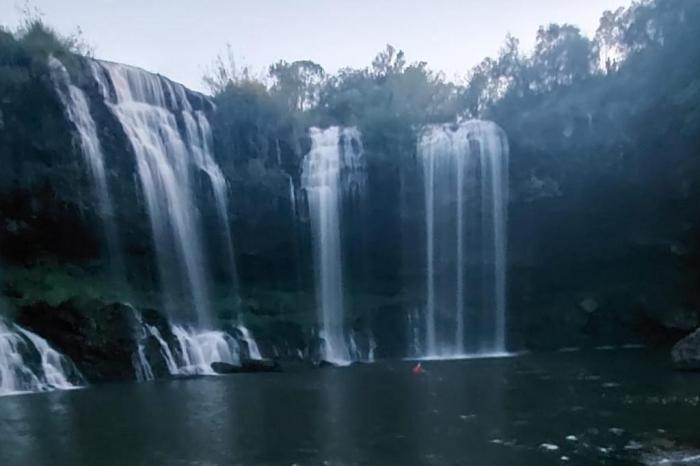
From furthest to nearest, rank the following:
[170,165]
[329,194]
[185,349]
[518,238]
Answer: [518,238], [329,194], [170,165], [185,349]

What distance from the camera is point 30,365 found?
70.6 feet

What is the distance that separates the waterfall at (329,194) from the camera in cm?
3222

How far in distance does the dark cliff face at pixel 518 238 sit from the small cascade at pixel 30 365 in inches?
227

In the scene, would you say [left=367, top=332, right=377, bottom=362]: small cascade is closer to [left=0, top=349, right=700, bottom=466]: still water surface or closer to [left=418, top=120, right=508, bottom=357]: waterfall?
→ [left=418, top=120, right=508, bottom=357]: waterfall

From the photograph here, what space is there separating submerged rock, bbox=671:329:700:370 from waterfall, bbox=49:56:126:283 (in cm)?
1898

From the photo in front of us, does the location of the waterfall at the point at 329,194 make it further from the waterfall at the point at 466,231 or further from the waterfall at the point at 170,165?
the waterfall at the point at 170,165

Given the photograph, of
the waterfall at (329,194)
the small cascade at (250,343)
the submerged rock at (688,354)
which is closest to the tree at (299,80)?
the waterfall at (329,194)

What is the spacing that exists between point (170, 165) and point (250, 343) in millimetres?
7589

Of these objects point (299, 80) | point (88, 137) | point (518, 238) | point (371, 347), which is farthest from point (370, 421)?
point (299, 80)

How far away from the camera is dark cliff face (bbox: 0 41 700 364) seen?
3116cm

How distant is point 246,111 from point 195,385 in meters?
14.1

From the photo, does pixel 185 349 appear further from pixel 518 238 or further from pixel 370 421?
pixel 518 238

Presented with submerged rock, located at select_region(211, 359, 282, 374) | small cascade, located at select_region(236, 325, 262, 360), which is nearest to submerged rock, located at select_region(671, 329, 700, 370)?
submerged rock, located at select_region(211, 359, 282, 374)

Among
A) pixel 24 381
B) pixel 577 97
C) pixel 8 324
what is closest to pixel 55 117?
pixel 8 324
